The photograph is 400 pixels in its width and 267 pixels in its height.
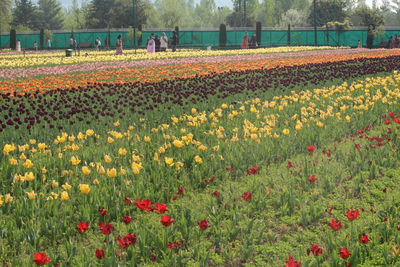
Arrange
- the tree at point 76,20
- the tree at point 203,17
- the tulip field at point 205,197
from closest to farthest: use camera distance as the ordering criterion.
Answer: the tulip field at point 205,197
the tree at point 76,20
the tree at point 203,17

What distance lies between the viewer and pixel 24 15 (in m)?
79.3

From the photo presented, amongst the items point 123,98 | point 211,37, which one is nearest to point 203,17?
point 211,37

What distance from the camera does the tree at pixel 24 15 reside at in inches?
3118

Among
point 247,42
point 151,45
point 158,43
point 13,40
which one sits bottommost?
point 151,45

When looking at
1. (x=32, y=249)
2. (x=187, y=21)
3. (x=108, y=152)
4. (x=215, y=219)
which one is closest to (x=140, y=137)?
(x=108, y=152)

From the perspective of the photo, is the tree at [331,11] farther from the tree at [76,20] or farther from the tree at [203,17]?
the tree at [203,17]

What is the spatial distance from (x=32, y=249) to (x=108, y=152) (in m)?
2.76

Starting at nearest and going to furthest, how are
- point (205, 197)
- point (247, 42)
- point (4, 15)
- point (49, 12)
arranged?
point (205, 197) < point (247, 42) < point (4, 15) < point (49, 12)

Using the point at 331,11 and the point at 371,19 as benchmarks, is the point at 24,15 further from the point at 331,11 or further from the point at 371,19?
the point at 371,19

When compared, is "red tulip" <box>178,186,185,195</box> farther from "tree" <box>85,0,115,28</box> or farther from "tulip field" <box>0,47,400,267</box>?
"tree" <box>85,0,115,28</box>

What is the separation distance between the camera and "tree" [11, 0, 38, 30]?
79188 millimetres

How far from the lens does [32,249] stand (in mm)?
3879

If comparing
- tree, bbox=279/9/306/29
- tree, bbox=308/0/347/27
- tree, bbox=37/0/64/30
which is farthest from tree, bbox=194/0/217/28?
tree, bbox=308/0/347/27

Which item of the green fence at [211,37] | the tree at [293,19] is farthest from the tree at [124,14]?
the tree at [293,19]
